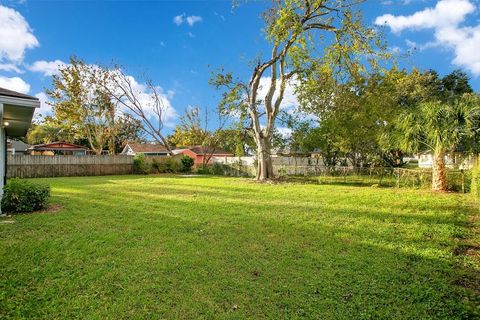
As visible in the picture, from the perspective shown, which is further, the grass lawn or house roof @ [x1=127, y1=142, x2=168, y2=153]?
house roof @ [x1=127, y1=142, x2=168, y2=153]

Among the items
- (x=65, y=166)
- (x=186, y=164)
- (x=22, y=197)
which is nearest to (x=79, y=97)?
(x=65, y=166)

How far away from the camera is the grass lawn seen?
3.05m

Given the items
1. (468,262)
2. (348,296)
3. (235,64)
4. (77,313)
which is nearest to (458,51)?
(235,64)

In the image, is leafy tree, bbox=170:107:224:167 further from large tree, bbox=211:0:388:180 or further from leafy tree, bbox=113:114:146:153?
large tree, bbox=211:0:388:180

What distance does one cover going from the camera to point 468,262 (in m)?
4.37

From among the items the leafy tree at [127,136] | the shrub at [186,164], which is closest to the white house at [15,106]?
the shrub at [186,164]

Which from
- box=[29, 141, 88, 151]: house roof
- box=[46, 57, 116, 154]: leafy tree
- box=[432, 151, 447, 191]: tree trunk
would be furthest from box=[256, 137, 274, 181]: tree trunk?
box=[29, 141, 88, 151]: house roof

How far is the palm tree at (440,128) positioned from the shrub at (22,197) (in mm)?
13959

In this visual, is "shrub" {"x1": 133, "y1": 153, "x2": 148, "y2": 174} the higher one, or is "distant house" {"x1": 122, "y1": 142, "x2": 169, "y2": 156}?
"distant house" {"x1": 122, "y1": 142, "x2": 169, "y2": 156}

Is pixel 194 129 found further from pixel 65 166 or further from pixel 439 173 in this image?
pixel 439 173

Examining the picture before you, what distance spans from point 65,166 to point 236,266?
2173 centimetres

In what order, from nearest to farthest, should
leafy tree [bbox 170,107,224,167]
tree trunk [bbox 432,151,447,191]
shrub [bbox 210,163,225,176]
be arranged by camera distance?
tree trunk [bbox 432,151,447,191] → shrub [bbox 210,163,225,176] → leafy tree [bbox 170,107,224,167]

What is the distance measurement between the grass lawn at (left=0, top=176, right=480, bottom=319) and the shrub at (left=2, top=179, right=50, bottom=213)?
30.5 inches

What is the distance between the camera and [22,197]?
760cm
